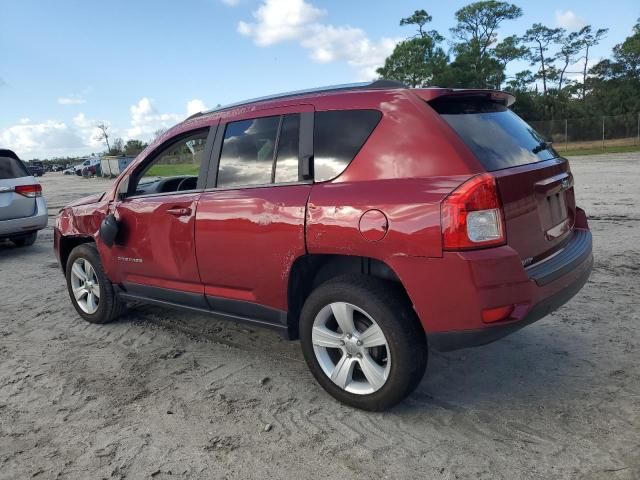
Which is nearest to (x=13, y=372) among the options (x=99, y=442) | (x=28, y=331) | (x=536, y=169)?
(x=28, y=331)

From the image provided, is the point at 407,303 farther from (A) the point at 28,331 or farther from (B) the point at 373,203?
(A) the point at 28,331

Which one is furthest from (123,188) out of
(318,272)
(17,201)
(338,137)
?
(17,201)

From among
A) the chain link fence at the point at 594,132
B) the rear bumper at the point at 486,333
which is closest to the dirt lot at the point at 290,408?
the rear bumper at the point at 486,333

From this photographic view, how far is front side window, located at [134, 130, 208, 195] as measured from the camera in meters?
3.93

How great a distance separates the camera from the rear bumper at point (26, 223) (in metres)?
8.04

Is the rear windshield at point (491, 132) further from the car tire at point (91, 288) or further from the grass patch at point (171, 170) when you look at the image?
the car tire at point (91, 288)

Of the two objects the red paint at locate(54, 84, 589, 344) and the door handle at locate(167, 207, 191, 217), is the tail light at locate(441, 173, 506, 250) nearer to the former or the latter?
the red paint at locate(54, 84, 589, 344)

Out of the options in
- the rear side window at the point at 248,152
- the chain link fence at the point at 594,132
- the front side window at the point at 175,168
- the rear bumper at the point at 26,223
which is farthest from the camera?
the chain link fence at the point at 594,132

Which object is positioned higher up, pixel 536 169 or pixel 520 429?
pixel 536 169

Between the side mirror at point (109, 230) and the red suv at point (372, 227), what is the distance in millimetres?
390

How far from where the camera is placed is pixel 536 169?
2.96 metres

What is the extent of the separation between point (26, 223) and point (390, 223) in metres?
7.52

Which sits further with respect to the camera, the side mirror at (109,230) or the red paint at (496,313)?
the side mirror at (109,230)

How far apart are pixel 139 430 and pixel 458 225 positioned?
208 cm
